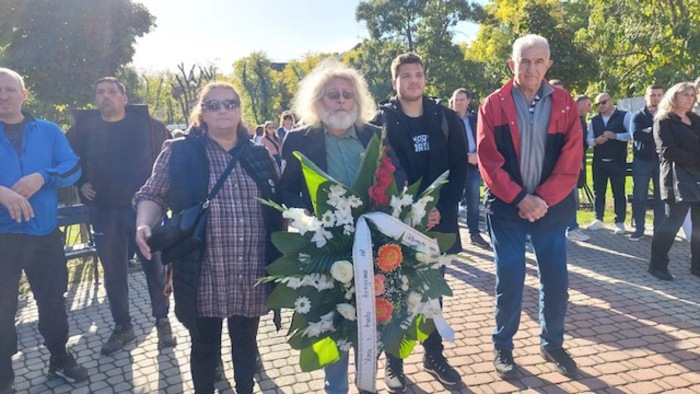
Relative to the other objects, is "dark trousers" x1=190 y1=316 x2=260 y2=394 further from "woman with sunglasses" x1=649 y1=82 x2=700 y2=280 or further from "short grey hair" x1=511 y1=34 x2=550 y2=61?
"woman with sunglasses" x1=649 y1=82 x2=700 y2=280

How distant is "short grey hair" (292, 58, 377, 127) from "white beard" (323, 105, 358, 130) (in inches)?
2.0

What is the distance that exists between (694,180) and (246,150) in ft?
15.9

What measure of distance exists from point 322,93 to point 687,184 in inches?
174

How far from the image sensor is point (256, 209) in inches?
→ 110

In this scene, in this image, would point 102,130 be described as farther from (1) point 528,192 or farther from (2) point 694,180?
(2) point 694,180

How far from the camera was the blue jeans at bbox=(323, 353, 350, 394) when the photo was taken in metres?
2.79

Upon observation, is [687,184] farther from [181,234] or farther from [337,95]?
[181,234]

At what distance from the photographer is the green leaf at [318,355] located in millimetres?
2506

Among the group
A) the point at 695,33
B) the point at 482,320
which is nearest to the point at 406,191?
the point at 482,320

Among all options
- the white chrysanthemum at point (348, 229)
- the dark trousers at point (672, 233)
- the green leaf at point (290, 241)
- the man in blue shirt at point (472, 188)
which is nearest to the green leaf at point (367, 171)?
the white chrysanthemum at point (348, 229)

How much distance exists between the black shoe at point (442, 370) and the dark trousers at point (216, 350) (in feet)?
4.24

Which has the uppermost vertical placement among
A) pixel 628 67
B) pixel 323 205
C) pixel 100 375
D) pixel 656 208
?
pixel 628 67

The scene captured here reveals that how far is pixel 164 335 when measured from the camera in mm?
4309

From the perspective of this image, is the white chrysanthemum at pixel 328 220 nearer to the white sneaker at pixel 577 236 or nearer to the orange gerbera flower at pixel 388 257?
the orange gerbera flower at pixel 388 257
